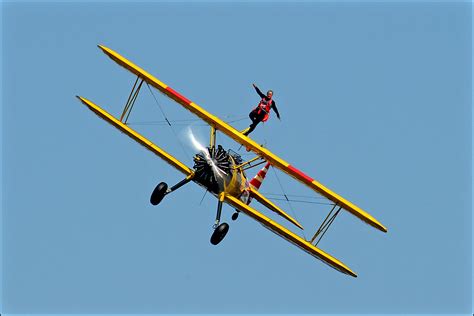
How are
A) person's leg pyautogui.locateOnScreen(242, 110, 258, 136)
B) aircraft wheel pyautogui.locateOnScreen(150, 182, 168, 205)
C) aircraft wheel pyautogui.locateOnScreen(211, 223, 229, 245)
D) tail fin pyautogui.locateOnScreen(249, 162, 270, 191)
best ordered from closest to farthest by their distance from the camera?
aircraft wheel pyautogui.locateOnScreen(211, 223, 229, 245) → aircraft wheel pyautogui.locateOnScreen(150, 182, 168, 205) → person's leg pyautogui.locateOnScreen(242, 110, 258, 136) → tail fin pyautogui.locateOnScreen(249, 162, 270, 191)

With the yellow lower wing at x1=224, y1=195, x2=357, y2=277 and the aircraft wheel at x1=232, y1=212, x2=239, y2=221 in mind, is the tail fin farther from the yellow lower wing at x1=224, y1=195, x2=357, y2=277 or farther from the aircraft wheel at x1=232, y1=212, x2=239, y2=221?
→ the yellow lower wing at x1=224, y1=195, x2=357, y2=277

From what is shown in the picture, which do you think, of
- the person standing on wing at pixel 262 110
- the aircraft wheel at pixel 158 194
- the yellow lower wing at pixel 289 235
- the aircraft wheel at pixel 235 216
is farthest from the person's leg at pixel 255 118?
the aircraft wheel at pixel 158 194

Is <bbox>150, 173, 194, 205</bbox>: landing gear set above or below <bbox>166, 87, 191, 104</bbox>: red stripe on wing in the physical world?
below

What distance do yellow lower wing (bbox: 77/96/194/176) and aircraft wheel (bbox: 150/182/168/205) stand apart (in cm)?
67

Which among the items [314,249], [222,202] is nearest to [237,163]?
[222,202]

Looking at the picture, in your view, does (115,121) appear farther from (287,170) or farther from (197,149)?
(287,170)

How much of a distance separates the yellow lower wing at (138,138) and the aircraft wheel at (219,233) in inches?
58.1

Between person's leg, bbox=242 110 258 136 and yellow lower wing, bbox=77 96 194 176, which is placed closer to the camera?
yellow lower wing, bbox=77 96 194 176

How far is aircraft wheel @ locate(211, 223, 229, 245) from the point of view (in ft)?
82.8

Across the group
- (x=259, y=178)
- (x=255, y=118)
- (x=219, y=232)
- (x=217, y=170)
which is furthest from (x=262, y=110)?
(x=219, y=232)

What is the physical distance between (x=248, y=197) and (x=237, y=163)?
1519 millimetres

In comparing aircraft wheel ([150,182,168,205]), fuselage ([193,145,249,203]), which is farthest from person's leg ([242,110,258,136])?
aircraft wheel ([150,182,168,205])

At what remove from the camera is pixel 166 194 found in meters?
25.5

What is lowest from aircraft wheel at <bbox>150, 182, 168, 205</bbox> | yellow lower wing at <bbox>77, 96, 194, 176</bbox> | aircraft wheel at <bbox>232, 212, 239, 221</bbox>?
aircraft wheel at <bbox>150, 182, 168, 205</bbox>
